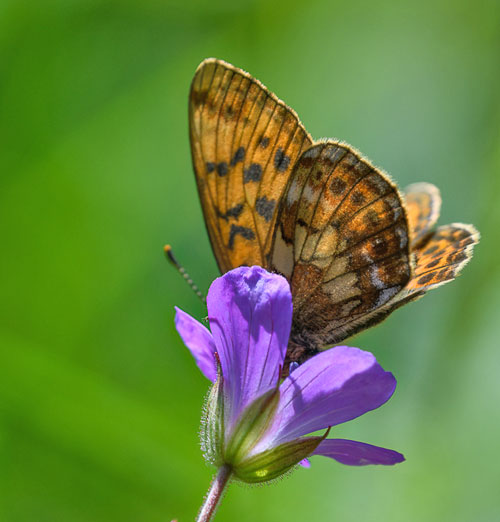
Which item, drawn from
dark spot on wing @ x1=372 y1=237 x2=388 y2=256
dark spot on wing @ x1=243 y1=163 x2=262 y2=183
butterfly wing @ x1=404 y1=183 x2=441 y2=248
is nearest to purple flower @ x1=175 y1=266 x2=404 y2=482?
dark spot on wing @ x1=372 y1=237 x2=388 y2=256

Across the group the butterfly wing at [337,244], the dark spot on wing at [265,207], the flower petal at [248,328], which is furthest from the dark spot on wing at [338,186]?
the flower petal at [248,328]

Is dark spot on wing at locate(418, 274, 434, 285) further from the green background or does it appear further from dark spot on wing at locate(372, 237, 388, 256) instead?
the green background

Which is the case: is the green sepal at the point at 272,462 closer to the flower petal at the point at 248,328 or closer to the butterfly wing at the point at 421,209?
the flower petal at the point at 248,328

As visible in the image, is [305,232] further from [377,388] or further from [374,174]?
[377,388]

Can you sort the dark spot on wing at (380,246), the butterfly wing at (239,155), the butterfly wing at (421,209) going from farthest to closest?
the butterfly wing at (421,209)
the butterfly wing at (239,155)
the dark spot on wing at (380,246)

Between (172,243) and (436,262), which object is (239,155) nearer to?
(436,262)

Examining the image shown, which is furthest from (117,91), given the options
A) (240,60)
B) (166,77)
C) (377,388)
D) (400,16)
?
(377,388)

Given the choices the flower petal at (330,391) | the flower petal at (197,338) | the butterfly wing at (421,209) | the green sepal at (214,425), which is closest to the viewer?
the flower petal at (330,391)
